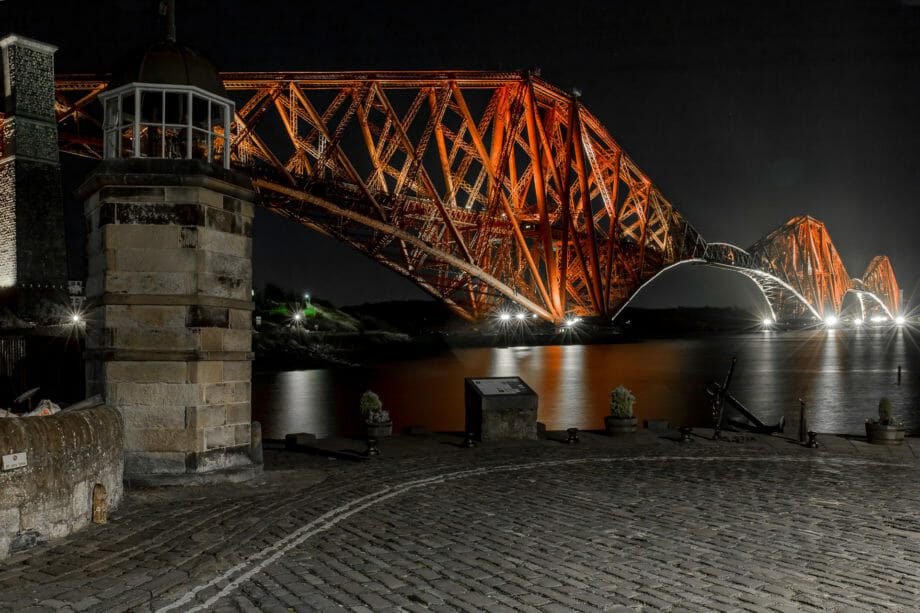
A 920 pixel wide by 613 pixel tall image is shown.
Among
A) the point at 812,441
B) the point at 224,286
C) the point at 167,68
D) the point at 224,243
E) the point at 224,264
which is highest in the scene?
the point at 167,68

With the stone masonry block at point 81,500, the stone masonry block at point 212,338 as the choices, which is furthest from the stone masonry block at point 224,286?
the stone masonry block at point 81,500

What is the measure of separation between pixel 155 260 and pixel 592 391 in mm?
37932

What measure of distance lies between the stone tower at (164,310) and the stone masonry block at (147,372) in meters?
0.01

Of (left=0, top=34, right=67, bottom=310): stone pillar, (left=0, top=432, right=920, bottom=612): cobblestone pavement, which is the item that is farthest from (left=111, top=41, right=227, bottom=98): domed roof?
(left=0, top=34, right=67, bottom=310): stone pillar

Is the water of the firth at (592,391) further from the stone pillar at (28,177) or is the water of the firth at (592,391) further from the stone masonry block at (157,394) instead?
the stone masonry block at (157,394)

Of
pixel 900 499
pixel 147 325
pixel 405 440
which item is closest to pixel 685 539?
pixel 900 499

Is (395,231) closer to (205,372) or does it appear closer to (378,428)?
(378,428)

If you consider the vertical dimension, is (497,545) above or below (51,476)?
below

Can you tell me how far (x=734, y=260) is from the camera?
13012 cm

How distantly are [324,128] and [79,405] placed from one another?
126ft

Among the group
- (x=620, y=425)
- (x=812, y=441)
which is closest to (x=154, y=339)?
(x=620, y=425)

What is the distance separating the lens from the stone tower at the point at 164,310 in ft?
Result: 33.8

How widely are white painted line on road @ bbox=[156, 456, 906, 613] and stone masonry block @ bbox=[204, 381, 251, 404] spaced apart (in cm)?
263

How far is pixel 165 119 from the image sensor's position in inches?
451
